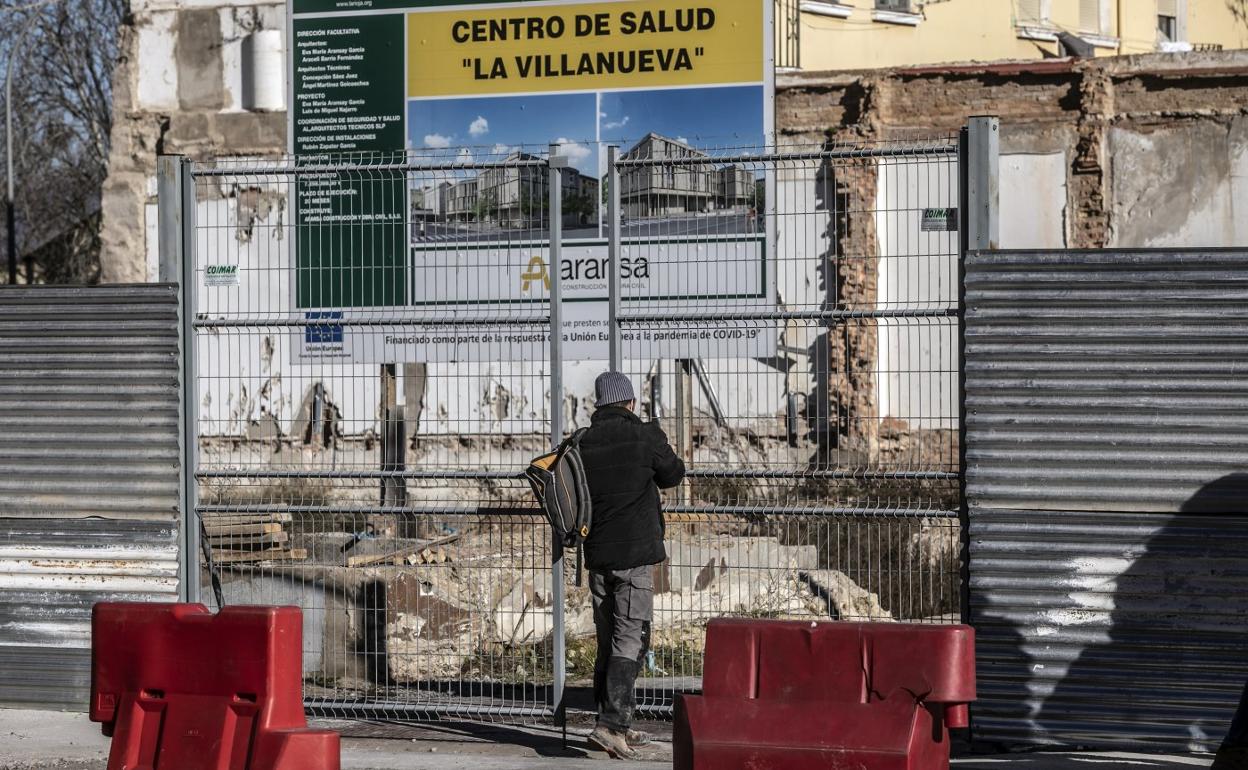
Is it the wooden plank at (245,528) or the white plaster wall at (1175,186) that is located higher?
the white plaster wall at (1175,186)

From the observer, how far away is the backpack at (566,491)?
24.1ft

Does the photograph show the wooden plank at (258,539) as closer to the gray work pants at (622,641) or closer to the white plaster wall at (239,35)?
the gray work pants at (622,641)

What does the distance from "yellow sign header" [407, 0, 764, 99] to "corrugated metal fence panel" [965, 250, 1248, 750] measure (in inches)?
335

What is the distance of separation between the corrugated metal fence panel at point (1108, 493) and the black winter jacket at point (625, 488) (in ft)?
5.24

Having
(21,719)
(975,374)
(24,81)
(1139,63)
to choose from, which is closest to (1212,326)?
(975,374)

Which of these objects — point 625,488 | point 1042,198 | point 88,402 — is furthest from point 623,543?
point 1042,198

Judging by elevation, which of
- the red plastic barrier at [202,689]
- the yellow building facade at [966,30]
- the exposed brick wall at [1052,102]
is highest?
the yellow building facade at [966,30]

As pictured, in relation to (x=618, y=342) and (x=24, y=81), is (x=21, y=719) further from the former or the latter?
(x=24, y=81)

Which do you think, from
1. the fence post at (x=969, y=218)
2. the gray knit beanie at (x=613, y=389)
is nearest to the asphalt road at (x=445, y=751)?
the fence post at (x=969, y=218)

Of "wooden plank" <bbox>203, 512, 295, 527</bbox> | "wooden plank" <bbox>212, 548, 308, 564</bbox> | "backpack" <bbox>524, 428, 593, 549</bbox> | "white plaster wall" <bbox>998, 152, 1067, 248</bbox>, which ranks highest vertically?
"white plaster wall" <bbox>998, 152, 1067, 248</bbox>

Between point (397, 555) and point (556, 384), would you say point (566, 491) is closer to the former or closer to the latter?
point (556, 384)

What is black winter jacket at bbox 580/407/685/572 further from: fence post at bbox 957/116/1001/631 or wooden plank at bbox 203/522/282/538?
wooden plank at bbox 203/522/282/538

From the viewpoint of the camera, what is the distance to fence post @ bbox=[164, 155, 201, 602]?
8266 mm

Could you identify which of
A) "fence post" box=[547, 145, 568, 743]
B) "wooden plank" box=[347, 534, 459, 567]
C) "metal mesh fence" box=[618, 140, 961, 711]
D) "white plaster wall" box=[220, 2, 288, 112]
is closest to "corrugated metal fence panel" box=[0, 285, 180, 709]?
"wooden plank" box=[347, 534, 459, 567]
